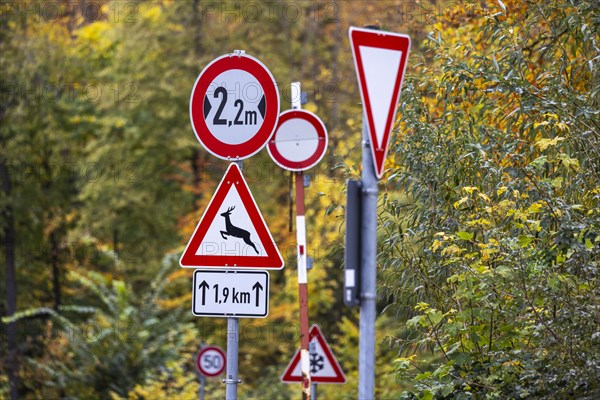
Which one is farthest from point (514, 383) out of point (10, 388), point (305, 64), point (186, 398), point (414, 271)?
point (305, 64)

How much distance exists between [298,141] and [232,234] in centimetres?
325

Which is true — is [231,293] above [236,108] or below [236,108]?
below

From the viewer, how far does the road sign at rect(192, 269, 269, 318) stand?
683 cm

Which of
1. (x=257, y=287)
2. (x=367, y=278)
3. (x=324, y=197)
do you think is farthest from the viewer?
(x=324, y=197)

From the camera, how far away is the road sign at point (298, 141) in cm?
988

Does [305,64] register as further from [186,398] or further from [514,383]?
[514,383]

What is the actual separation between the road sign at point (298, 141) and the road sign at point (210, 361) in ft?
31.9

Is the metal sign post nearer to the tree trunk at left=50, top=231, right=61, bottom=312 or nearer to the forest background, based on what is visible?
the forest background

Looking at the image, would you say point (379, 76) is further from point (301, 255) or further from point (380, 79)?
point (301, 255)

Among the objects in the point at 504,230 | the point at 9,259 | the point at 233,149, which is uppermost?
the point at 233,149

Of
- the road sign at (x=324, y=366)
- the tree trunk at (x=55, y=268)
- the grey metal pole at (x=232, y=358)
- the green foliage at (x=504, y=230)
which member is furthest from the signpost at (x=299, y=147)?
the tree trunk at (x=55, y=268)

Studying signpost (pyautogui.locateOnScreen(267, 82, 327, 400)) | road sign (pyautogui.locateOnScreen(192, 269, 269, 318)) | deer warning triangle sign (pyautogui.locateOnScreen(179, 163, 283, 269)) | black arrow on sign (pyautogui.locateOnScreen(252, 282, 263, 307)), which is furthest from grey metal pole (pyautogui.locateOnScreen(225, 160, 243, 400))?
signpost (pyautogui.locateOnScreen(267, 82, 327, 400))

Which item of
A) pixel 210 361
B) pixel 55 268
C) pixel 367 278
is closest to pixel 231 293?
pixel 367 278

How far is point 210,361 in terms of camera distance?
1917cm
